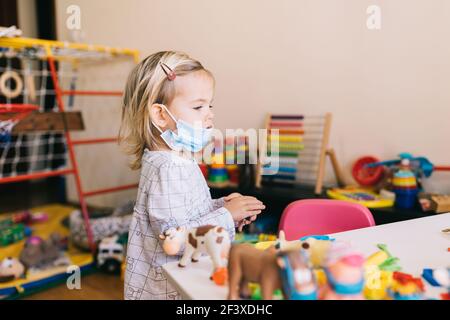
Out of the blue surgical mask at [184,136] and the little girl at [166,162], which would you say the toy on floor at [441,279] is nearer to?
the little girl at [166,162]

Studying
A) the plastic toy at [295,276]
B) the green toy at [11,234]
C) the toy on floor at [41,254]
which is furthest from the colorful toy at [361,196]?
the green toy at [11,234]

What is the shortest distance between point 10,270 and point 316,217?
129cm

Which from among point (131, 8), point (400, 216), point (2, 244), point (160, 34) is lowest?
point (2, 244)

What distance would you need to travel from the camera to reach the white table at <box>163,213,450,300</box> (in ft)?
1.75

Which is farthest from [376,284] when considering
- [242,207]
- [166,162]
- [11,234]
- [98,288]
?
[11,234]

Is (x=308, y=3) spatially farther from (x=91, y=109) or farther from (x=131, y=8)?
(x=91, y=109)

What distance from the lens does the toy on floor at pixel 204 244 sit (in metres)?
0.52

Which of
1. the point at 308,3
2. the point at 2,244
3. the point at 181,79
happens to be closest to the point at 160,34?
the point at 181,79

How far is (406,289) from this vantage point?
50 cm

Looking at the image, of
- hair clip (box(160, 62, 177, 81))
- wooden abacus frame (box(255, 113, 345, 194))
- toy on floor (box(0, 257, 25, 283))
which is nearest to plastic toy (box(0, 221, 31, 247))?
toy on floor (box(0, 257, 25, 283))

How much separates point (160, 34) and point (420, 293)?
990 millimetres

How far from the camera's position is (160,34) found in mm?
1209

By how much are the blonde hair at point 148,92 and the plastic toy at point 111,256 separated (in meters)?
1.15

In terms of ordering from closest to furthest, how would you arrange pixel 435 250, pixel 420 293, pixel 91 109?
pixel 420 293 < pixel 435 250 < pixel 91 109
